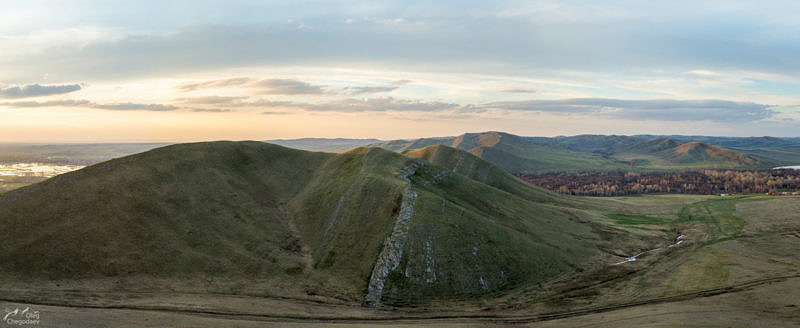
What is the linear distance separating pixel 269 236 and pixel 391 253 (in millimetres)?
28000

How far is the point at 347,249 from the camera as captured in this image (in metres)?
67.3

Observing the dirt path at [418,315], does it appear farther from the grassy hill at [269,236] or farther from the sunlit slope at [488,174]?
the sunlit slope at [488,174]

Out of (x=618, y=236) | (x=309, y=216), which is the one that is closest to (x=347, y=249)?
(x=309, y=216)

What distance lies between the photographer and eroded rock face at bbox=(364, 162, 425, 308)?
2211 inches

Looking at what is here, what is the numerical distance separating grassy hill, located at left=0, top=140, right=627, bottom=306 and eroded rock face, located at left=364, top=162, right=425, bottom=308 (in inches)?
9.1

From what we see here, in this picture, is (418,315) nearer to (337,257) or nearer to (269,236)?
(337,257)

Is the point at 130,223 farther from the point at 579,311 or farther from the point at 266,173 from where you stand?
the point at 579,311

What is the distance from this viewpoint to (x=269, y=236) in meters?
73.9

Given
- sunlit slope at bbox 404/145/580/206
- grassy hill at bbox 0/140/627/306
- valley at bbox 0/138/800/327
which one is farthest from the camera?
sunlit slope at bbox 404/145/580/206
